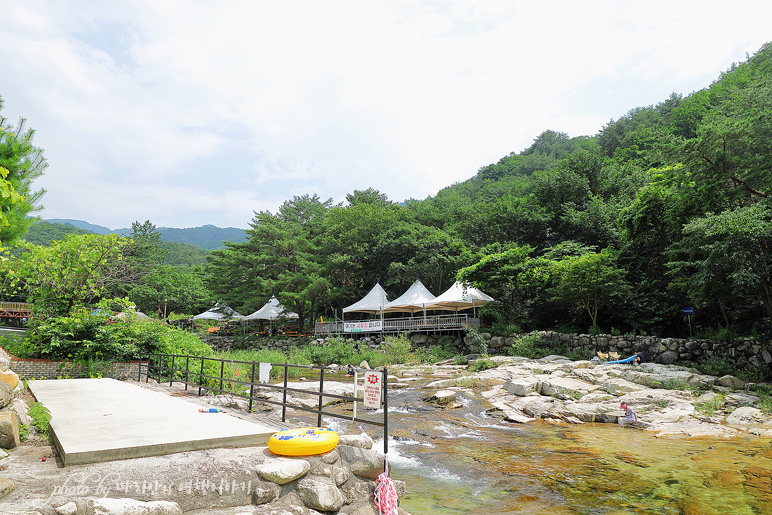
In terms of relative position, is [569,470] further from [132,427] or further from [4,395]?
[4,395]

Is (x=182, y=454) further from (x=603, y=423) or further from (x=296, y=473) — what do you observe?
(x=603, y=423)

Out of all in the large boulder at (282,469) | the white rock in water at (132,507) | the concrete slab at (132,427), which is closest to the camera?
the white rock in water at (132,507)

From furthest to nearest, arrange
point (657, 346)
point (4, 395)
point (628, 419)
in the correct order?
point (657, 346)
point (628, 419)
point (4, 395)

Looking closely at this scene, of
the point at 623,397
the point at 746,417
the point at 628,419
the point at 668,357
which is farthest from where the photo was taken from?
the point at 668,357

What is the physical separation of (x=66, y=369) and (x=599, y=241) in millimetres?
25567

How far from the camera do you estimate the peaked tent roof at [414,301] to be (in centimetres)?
2708

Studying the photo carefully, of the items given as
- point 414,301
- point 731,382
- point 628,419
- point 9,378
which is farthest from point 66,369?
point 414,301

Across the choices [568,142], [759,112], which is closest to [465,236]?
[759,112]

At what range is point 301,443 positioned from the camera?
4.24 m

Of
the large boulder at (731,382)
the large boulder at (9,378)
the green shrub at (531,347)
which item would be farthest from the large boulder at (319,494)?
the green shrub at (531,347)

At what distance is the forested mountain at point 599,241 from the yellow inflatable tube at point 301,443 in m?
13.2

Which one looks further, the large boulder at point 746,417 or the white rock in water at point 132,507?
the large boulder at point 746,417

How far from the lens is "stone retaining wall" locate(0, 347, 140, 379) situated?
10.2 m

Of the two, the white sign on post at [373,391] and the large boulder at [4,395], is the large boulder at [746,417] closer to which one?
the white sign on post at [373,391]
